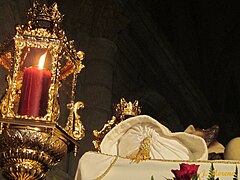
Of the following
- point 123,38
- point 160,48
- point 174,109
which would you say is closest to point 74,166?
point 123,38

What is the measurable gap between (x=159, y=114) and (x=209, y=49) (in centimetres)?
348

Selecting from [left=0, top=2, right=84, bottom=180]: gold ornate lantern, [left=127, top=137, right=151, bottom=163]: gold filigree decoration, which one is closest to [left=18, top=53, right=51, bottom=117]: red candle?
[left=0, top=2, right=84, bottom=180]: gold ornate lantern

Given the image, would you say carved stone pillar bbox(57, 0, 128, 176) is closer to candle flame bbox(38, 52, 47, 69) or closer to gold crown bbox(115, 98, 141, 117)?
gold crown bbox(115, 98, 141, 117)

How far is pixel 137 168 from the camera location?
7.82ft

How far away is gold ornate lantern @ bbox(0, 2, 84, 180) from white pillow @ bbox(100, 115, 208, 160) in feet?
0.83

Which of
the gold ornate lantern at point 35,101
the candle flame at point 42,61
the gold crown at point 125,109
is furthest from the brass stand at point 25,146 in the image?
the gold crown at point 125,109

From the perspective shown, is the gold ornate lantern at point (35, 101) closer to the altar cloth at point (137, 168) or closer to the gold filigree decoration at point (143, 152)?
→ the altar cloth at point (137, 168)

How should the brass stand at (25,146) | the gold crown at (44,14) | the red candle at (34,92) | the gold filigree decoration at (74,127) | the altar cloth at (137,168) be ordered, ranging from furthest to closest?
the gold crown at (44,14)
the gold filigree decoration at (74,127)
the red candle at (34,92)
the brass stand at (25,146)
the altar cloth at (137,168)

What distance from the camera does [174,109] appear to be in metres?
12.9

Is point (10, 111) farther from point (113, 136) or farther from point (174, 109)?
point (174, 109)

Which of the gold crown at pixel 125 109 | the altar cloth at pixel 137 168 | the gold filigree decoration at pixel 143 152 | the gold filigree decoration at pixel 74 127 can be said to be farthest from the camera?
the gold crown at pixel 125 109

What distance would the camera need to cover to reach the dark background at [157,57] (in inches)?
287

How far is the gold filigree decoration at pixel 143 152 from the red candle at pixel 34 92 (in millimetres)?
508

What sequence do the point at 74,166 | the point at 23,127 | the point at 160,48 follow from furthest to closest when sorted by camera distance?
the point at 160,48 → the point at 74,166 → the point at 23,127
